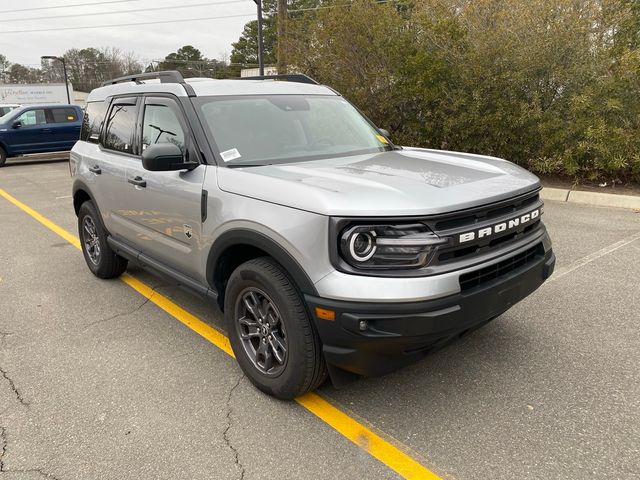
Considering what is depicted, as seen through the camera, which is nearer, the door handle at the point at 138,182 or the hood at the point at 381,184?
the hood at the point at 381,184

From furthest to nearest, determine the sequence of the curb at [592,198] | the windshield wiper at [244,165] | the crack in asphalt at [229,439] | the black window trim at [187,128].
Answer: the curb at [592,198] < the black window trim at [187,128] < the windshield wiper at [244,165] < the crack in asphalt at [229,439]

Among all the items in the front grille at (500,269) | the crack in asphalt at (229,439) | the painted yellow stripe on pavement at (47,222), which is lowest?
the painted yellow stripe on pavement at (47,222)

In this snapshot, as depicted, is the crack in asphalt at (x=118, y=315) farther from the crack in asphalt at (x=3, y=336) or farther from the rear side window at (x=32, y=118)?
the rear side window at (x=32, y=118)

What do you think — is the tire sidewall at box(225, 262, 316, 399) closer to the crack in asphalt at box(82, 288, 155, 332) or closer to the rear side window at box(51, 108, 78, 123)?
the crack in asphalt at box(82, 288, 155, 332)

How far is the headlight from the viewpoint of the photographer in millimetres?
2338

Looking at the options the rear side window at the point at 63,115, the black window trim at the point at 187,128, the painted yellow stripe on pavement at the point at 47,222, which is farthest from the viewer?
the rear side window at the point at 63,115

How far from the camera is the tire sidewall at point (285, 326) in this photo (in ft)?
8.42

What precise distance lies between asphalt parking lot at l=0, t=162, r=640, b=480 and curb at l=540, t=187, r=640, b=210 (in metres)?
3.98

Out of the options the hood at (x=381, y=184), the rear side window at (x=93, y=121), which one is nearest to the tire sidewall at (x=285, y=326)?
the hood at (x=381, y=184)

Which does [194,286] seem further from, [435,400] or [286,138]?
[435,400]

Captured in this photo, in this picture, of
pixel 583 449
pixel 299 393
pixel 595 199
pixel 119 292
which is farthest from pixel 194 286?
pixel 595 199

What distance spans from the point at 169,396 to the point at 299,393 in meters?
0.83

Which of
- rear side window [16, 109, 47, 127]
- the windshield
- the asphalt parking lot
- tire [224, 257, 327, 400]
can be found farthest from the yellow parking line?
rear side window [16, 109, 47, 127]

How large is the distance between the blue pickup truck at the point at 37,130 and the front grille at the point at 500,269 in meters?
16.6
